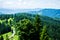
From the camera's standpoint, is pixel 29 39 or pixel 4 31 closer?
pixel 29 39

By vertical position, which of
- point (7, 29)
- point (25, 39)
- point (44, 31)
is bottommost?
point (7, 29)

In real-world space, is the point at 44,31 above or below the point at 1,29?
above

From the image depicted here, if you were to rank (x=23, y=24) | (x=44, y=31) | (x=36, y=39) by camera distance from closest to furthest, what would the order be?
(x=44, y=31) < (x=36, y=39) < (x=23, y=24)

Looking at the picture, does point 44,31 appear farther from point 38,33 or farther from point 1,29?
point 1,29

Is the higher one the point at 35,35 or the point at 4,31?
the point at 35,35

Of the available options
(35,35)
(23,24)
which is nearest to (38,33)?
(35,35)

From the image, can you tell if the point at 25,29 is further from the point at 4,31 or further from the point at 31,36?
the point at 4,31

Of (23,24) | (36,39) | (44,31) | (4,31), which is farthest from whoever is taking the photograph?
(4,31)

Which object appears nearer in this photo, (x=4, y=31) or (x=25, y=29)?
(x=25, y=29)

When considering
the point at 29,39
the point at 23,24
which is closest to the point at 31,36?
the point at 29,39
